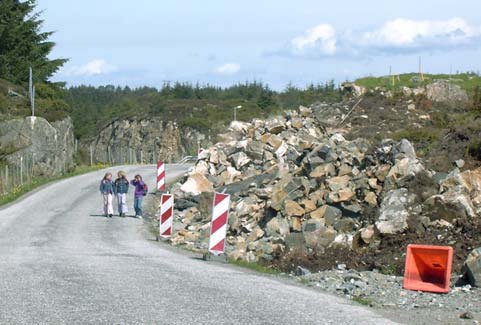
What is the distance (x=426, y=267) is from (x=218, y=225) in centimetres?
559

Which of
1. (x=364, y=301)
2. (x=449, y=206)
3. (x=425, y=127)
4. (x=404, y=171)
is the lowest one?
(x=364, y=301)

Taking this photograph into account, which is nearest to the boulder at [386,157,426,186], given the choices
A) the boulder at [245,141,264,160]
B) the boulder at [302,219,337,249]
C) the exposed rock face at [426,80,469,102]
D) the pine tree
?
the boulder at [302,219,337,249]

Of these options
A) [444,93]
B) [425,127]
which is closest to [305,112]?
[444,93]

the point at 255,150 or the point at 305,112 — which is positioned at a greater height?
the point at 305,112

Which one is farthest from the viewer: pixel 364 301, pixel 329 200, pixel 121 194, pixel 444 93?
pixel 444 93

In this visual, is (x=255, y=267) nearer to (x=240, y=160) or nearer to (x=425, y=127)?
(x=425, y=127)

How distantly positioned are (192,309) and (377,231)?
7348mm

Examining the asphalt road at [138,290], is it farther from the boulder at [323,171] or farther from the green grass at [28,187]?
the green grass at [28,187]

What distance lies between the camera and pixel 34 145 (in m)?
43.6

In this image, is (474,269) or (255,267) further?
(255,267)

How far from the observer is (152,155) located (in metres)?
101

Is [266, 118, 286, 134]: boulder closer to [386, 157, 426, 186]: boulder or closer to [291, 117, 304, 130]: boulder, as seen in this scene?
[291, 117, 304, 130]: boulder

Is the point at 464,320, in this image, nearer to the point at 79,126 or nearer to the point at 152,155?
the point at 152,155

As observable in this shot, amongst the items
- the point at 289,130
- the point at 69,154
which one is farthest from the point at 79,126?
the point at 289,130
